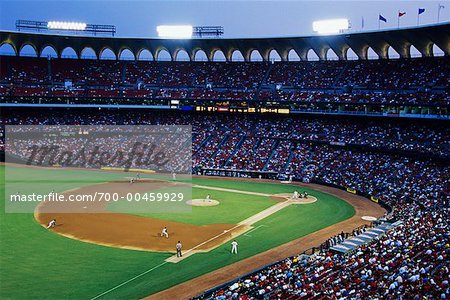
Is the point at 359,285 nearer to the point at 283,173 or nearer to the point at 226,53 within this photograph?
the point at 283,173

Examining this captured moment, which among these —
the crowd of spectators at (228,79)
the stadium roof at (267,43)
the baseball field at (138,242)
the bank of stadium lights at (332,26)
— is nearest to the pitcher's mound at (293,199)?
the baseball field at (138,242)

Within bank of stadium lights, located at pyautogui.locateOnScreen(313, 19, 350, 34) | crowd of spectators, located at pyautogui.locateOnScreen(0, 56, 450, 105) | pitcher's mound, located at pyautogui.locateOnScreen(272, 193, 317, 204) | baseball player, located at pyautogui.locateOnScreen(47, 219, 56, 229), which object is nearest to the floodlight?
crowd of spectators, located at pyautogui.locateOnScreen(0, 56, 450, 105)

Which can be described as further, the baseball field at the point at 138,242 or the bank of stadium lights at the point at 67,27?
the bank of stadium lights at the point at 67,27

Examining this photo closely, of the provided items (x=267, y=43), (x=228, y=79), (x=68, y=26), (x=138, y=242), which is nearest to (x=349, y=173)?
(x=138, y=242)

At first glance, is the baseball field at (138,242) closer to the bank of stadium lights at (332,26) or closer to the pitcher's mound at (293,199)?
the pitcher's mound at (293,199)

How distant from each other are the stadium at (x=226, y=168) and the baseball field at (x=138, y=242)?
0.16m

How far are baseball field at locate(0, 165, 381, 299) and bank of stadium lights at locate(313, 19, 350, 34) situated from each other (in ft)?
116

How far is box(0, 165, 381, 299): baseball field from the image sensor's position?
24.9m

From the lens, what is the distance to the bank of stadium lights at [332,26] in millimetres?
74375

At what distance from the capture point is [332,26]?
244 ft

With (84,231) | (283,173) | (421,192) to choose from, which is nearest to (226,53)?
(283,173)

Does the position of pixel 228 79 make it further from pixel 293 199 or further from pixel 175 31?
pixel 293 199

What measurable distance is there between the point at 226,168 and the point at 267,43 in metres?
27.8

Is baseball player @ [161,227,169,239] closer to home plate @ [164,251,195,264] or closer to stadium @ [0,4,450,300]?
stadium @ [0,4,450,300]
